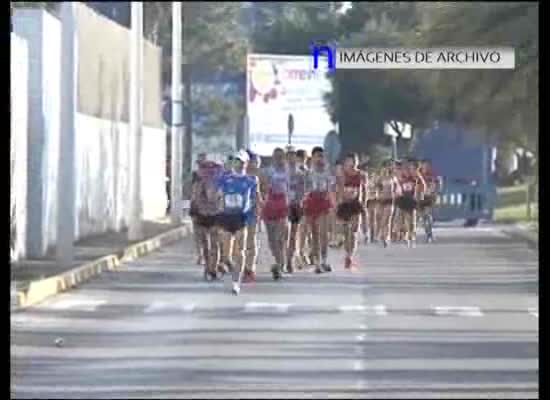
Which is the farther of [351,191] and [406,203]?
[406,203]

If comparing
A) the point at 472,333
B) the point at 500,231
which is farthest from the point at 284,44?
the point at 472,333

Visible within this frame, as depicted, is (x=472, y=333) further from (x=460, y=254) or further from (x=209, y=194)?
(x=209, y=194)

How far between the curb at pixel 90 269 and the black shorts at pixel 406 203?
731 mm

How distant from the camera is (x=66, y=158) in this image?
23.2 meters

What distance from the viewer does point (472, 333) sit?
113 ft

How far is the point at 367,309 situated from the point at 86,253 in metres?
15.3

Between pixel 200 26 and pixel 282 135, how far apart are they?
22.3 feet

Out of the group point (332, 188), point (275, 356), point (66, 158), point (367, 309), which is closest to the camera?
point (332, 188)

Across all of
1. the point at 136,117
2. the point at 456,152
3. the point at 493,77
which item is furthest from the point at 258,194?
the point at 136,117

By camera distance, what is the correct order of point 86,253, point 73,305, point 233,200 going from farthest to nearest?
point 73,305 < point 86,253 < point 233,200

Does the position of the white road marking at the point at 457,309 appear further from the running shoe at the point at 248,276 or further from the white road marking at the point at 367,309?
the running shoe at the point at 248,276

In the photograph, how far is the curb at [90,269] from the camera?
347 inches

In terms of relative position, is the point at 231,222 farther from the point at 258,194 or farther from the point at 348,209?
the point at 348,209

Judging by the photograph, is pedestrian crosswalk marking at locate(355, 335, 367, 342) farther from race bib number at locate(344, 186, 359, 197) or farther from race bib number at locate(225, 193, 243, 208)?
race bib number at locate(225, 193, 243, 208)
